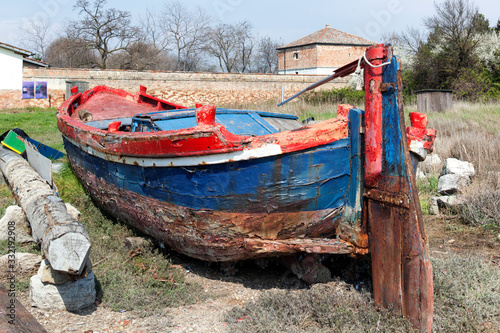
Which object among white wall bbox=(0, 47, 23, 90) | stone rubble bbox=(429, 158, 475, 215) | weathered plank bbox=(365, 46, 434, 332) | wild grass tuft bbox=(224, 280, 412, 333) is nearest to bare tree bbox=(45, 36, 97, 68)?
white wall bbox=(0, 47, 23, 90)

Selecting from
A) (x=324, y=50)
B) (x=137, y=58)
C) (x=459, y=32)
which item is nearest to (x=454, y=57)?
(x=459, y=32)

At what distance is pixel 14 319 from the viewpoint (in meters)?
2.55

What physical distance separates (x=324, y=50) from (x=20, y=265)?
4184 centimetres

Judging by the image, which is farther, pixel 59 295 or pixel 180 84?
pixel 180 84

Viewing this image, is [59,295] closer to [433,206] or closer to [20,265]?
[20,265]

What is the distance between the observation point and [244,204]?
3.52 metres

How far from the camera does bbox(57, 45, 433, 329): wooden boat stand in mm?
3068

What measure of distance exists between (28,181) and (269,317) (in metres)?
3.71

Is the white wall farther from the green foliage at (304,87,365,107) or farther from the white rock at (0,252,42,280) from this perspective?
the white rock at (0,252,42,280)

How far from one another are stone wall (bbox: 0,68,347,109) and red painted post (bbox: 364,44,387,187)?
66.1 ft

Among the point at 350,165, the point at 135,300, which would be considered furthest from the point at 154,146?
the point at 350,165

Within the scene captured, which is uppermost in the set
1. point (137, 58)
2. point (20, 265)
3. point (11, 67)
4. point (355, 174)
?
point (137, 58)

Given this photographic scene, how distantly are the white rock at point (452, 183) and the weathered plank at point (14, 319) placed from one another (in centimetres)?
565

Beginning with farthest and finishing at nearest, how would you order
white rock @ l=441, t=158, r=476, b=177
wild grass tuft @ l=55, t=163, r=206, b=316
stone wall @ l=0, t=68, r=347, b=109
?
stone wall @ l=0, t=68, r=347, b=109 < white rock @ l=441, t=158, r=476, b=177 < wild grass tuft @ l=55, t=163, r=206, b=316
